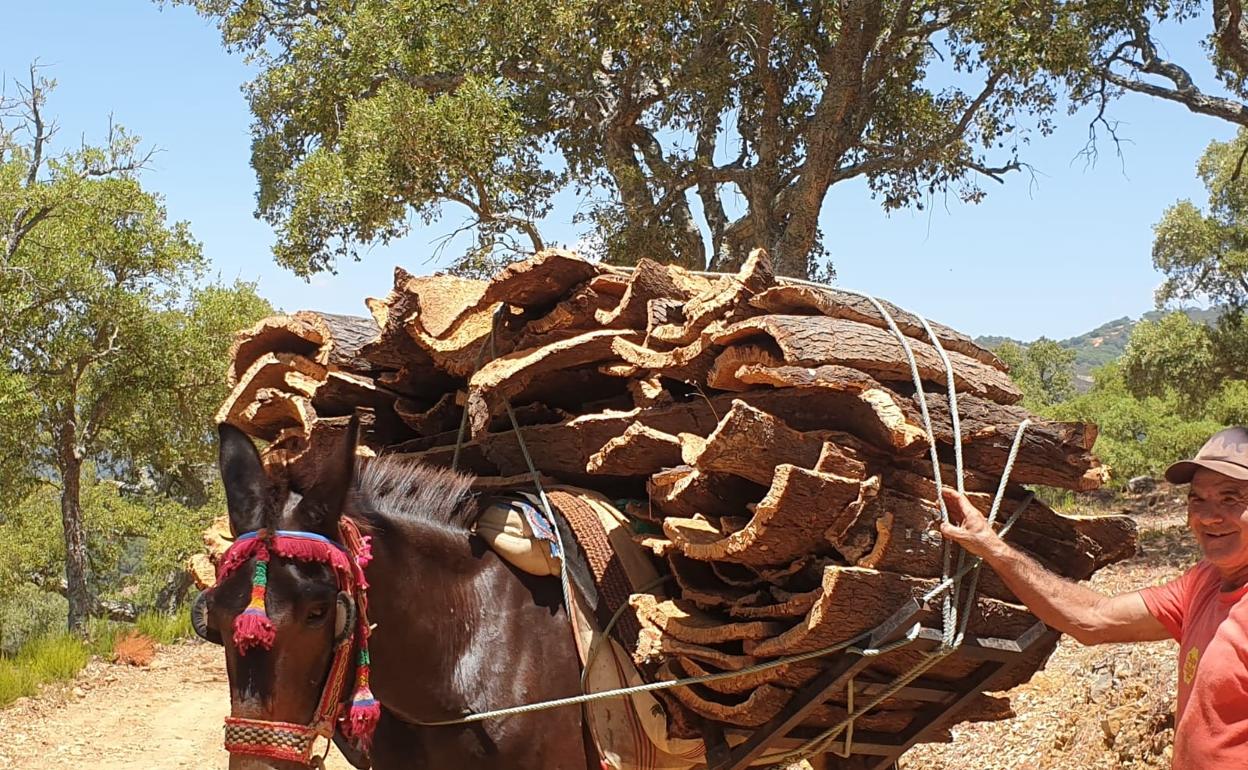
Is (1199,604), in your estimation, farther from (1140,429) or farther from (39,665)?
(1140,429)

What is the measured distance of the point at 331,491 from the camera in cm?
284

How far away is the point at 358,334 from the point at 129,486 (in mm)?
19926

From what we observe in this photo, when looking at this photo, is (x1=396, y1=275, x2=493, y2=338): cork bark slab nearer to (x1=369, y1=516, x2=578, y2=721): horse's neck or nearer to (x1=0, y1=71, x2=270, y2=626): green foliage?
(x1=369, y1=516, x2=578, y2=721): horse's neck

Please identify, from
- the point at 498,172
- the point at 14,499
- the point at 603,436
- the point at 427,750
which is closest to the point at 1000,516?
the point at 603,436

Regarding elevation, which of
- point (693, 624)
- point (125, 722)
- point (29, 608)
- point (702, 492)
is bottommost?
point (29, 608)

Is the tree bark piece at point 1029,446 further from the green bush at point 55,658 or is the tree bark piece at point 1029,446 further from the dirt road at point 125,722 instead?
the green bush at point 55,658

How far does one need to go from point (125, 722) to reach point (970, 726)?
6.83 meters

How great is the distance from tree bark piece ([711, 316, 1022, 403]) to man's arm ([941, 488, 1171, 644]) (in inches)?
14.9

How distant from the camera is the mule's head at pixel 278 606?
259 centimetres

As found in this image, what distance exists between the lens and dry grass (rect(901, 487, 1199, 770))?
539cm

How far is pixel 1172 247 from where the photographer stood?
24.1 meters

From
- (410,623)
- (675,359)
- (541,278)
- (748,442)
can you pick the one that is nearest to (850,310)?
(675,359)

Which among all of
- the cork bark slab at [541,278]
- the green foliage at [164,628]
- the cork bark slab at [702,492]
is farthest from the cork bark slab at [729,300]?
the green foliage at [164,628]

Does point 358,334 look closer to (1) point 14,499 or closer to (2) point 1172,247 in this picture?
(1) point 14,499
